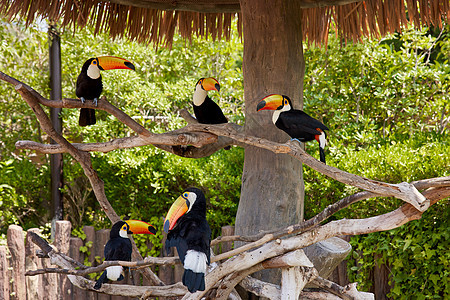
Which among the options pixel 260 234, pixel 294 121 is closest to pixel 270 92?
pixel 294 121

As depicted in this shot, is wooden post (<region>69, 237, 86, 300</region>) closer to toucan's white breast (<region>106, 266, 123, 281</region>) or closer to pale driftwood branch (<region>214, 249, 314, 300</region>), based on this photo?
toucan's white breast (<region>106, 266, 123, 281</region>)

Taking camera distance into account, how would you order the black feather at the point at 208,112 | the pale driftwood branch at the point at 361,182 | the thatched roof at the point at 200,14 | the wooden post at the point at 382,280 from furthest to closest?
the wooden post at the point at 382,280 → the thatched roof at the point at 200,14 → the black feather at the point at 208,112 → the pale driftwood branch at the point at 361,182

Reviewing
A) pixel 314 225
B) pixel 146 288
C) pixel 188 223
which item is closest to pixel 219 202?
pixel 146 288

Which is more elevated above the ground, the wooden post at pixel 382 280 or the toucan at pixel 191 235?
the toucan at pixel 191 235

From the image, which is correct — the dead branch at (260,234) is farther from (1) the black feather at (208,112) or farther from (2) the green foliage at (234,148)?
(2) the green foliage at (234,148)

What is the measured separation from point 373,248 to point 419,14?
1601 millimetres

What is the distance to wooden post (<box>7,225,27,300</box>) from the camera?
3.83 meters

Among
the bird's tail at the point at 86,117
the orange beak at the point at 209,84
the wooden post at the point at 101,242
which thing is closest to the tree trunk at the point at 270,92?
the orange beak at the point at 209,84

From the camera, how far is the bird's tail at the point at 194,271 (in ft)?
6.17

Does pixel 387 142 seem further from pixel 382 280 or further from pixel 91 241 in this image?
pixel 91 241

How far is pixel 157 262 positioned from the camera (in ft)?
7.29

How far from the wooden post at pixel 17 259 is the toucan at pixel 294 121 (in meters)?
2.48

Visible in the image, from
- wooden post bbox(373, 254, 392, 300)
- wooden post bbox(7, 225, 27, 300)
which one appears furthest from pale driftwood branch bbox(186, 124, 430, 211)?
wooden post bbox(7, 225, 27, 300)

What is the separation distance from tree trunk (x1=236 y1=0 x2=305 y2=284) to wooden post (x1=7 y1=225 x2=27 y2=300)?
1975mm
